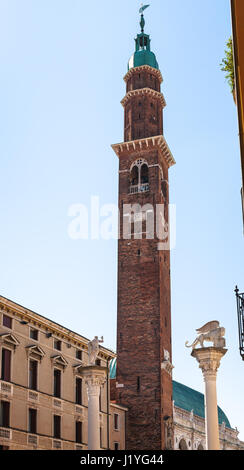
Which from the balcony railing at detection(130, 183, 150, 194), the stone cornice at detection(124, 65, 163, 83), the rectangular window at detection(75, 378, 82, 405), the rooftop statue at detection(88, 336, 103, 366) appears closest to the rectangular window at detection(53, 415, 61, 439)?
the rectangular window at detection(75, 378, 82, 405)

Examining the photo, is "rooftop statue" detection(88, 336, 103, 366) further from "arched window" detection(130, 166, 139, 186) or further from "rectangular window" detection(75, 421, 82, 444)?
"arched window" detection(130, 166, 139, 186)

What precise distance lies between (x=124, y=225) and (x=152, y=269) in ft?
13.8

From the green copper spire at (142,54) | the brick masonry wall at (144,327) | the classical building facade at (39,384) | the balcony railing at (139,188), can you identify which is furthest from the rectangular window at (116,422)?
the green copper spire at (142,54)

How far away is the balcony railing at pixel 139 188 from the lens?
4964cm

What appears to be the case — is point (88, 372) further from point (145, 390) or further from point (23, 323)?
point (145, 390)

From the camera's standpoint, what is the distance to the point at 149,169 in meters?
50.4

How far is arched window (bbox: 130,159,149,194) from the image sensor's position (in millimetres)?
49969

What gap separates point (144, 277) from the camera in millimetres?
47000

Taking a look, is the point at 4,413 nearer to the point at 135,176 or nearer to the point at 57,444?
the point at 57,444

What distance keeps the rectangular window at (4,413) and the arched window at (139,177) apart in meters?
23.0

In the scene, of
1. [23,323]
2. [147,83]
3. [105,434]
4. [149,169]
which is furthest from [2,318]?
[147,83]

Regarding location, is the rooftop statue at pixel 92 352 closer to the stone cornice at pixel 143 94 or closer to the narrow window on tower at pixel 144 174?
the narrow window on tower at pixel 144 174

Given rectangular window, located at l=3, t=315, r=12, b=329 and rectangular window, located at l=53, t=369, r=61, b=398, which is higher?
rectangular window, located at l=3, t=315, r=12, b=329

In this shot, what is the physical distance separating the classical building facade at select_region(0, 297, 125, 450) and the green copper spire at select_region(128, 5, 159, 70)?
26081 mm
